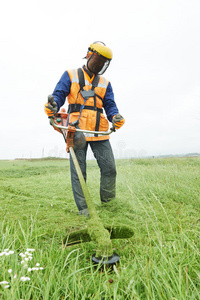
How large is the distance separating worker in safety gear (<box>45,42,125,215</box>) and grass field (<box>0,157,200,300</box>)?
45 cm

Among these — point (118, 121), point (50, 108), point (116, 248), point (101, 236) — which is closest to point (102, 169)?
point (118, 121)

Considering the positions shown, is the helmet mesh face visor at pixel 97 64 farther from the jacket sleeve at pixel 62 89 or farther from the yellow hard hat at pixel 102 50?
the jacket sleeve at pixel 62 89

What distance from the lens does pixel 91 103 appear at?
2998 millimetres

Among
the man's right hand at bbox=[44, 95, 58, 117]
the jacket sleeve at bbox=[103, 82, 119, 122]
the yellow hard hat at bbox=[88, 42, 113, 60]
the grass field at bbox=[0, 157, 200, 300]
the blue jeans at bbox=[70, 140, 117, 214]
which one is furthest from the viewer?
the jacket sleeve at bbox=[103, 82, 119, 122]

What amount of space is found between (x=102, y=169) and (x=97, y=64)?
57.5 inches

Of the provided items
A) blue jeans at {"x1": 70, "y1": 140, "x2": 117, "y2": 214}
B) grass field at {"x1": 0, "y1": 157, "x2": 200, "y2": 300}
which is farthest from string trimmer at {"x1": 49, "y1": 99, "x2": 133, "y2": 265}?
blue jeans at {"x1": 70, "y1": 140, "x2": 117, "y2": 214}

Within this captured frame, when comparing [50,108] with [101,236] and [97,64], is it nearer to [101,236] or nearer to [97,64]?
[97,64]

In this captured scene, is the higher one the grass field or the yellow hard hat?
the yellow hard hat

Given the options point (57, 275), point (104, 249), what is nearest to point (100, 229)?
point (104, 249)

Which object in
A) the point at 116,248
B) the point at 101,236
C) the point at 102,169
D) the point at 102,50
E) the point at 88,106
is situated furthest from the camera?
the point at 102,169

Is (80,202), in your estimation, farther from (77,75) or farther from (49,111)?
(77,75)

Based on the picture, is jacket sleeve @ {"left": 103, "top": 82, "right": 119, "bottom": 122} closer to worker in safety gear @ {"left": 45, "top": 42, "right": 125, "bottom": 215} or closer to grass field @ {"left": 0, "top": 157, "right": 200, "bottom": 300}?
worker in safety gear @ {"left": 45, "top": 42, "right": 125, "bottom": 215}

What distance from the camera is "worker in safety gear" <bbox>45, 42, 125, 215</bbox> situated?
289 centimetres

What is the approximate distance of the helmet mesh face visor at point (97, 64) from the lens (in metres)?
2.88
